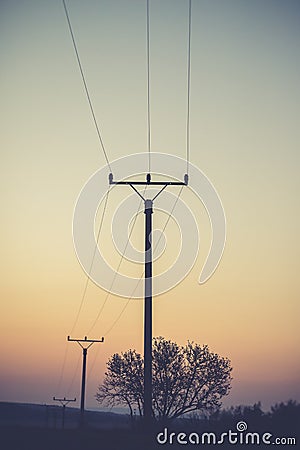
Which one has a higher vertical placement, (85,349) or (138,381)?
(85,349)

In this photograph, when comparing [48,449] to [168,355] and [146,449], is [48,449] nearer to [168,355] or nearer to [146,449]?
[146,449]

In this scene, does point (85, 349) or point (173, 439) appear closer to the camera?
point (173, 439)

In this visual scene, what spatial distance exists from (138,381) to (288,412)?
13.0 meters

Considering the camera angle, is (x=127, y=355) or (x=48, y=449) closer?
(x=48, y=449)

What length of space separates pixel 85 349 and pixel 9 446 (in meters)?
23.8

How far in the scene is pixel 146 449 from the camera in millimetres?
15094

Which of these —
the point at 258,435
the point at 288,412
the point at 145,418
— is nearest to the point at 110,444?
the point at 145,418

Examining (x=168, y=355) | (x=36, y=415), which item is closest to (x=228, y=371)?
(x=168, y=355)

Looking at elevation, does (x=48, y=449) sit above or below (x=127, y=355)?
below

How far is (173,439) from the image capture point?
15.8 meters

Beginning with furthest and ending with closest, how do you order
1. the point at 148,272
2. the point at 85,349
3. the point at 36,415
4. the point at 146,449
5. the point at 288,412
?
the point at 36,415
the point at 85,349
the point at 288,412
the point at 148,272
the point at 146,449

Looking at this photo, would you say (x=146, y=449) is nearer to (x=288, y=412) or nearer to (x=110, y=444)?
(x=110, y=444)

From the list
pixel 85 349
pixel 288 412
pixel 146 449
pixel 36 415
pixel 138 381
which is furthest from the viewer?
pixel 36 415

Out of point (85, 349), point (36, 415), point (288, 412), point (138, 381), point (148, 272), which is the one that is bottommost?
point (288, 412)
